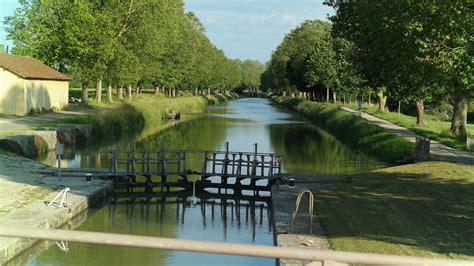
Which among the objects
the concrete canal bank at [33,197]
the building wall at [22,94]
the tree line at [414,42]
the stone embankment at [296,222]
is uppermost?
the tree line at [414,42]

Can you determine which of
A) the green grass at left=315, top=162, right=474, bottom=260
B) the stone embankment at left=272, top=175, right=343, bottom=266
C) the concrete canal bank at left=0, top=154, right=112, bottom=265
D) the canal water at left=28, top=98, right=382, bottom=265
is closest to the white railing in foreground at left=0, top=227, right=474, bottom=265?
the stone embankment at left=272, top=175, right=343, bottom=266

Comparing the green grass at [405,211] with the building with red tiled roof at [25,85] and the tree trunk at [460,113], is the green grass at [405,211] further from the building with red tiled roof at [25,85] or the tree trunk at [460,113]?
the building with red tiled roof at [25,85]

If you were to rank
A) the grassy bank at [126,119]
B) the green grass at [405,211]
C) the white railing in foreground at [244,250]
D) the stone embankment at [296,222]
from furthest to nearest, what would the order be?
1. the grassy bank at [126,119]
2. the stone embankment at [296,222]
3. the green grass at [405,211]
4. the white railing in foreground at [244,250]

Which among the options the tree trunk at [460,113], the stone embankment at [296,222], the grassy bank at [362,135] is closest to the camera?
Result: the stone embankment at [296,222]

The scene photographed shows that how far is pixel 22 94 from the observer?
45.2 metres

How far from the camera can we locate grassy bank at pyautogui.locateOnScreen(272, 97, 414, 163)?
110 feet

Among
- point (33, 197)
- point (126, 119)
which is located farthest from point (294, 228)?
point (126, 119)

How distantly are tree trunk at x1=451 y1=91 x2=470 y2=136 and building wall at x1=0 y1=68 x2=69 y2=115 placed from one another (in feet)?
99.4

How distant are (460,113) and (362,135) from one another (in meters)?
8.16

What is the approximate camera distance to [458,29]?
669 inches

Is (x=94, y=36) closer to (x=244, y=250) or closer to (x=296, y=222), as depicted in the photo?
A: (x=296, y=222)

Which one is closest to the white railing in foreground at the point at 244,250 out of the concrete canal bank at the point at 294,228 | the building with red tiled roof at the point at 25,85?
the concrete canal bank at the point at 294,228

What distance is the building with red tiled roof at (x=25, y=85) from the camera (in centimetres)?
4394

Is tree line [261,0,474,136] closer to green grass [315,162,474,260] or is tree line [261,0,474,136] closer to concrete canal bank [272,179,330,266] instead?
green grass [315,162,474,260]
